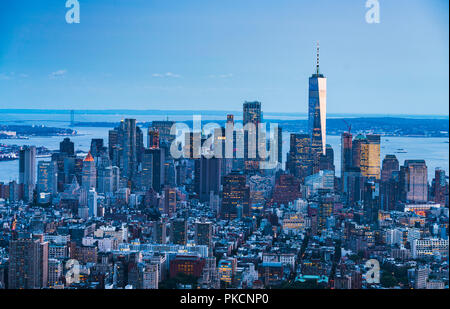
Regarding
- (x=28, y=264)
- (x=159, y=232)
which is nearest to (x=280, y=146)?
(x=159, y=232)

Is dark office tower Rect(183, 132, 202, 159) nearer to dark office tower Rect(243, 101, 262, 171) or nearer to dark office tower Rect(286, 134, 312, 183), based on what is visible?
dark office tower Rect(243, 101, 262, 171)

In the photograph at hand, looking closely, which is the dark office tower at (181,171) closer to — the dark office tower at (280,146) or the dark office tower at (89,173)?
the dark office tower at (89,173)

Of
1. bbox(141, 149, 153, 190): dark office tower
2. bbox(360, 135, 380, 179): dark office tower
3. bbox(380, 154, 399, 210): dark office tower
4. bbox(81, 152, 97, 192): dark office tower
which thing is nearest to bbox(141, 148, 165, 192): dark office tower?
bbox(141, 149, 153, 190): dark office tower

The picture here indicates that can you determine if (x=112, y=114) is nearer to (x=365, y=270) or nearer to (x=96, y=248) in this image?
(x=96, y=248)

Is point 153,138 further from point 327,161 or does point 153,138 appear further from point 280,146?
point 327,161
